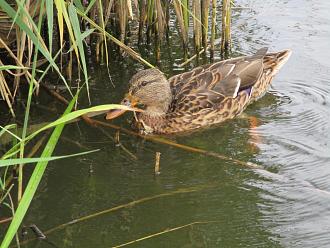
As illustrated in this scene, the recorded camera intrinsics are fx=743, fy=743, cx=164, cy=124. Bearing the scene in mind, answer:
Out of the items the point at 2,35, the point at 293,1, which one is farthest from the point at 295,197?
the point at 293,1

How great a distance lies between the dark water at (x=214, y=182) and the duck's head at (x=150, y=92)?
24 centimetres

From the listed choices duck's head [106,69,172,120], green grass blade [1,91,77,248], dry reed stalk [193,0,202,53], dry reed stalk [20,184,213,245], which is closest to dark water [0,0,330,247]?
dry reed stalk [20,184,213,245]

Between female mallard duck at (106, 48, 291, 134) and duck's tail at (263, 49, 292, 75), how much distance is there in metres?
0.12

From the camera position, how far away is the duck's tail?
6.79m

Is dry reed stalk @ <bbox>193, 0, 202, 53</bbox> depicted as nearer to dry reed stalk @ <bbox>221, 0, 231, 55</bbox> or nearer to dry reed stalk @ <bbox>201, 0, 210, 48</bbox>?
dry reed stalk @ <bbox>201, 0, 210, 48</bbox>

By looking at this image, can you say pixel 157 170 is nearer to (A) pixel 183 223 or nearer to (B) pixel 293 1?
(A) pixel 183 223

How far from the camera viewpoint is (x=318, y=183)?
5.09 m

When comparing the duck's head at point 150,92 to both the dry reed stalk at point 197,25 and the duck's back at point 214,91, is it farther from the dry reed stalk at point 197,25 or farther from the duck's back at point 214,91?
the dry reed stalk at point 197,25

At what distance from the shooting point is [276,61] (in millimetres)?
6812

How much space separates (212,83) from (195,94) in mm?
193

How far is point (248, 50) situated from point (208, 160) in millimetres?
2269

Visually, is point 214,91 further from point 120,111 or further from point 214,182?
point 214,182

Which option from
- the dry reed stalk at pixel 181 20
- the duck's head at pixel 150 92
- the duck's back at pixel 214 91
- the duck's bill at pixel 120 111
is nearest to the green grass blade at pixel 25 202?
the duck's bill at pixel 120 111

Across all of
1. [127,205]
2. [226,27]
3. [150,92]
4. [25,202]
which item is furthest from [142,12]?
[25,202]
